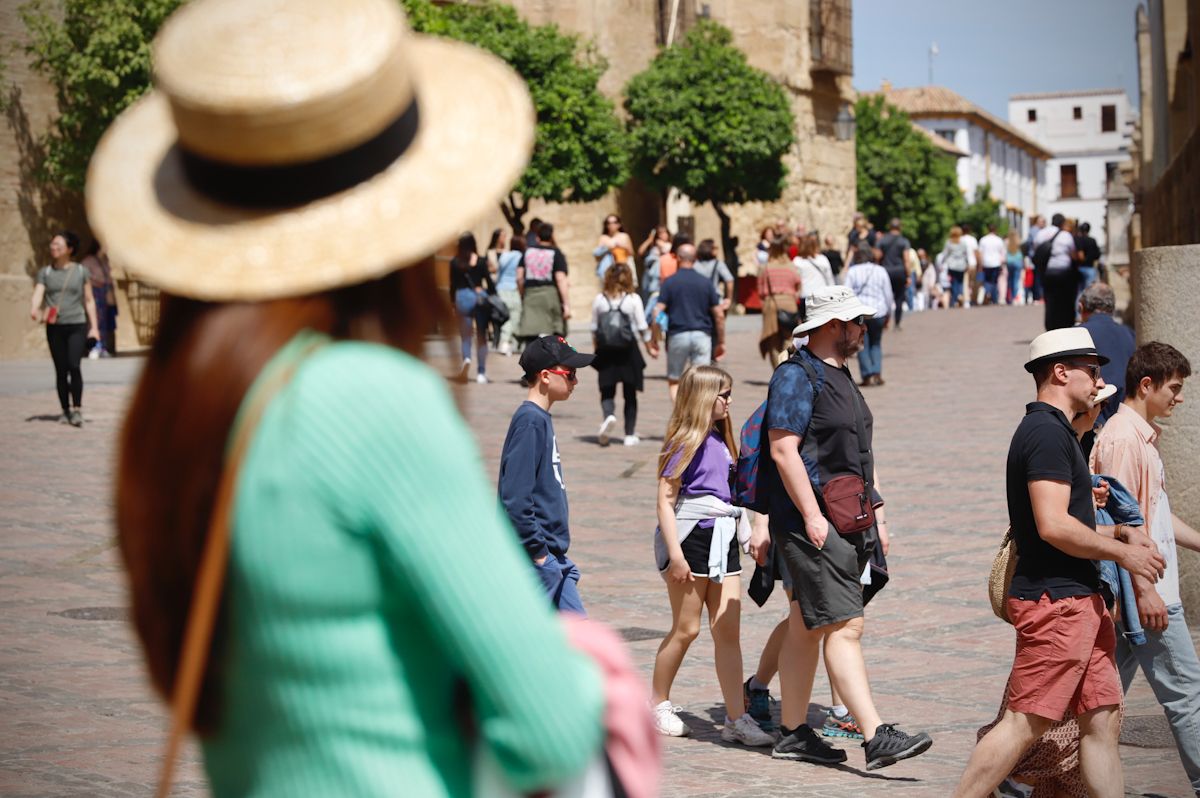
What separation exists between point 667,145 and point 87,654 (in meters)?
34.4

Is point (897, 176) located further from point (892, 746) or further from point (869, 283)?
point (892, 746)

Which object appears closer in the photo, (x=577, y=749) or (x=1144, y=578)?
(x=577, y=749)

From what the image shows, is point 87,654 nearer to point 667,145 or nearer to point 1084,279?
point 1084,279

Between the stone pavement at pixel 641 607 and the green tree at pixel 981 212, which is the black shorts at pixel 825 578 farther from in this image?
the green tree at pixel 981 212

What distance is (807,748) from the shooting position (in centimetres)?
730

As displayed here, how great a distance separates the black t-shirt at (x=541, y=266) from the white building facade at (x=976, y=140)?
8590 centimetres

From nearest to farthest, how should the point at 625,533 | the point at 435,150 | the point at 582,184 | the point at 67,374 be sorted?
1. the point at 435,150
2. the point at 625,533
3. the point at 67,374
4. the point at 582,184

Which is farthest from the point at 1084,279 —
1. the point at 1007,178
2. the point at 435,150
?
the point at 1007,178

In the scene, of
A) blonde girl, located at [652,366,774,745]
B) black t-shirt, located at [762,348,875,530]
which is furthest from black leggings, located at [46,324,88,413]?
black t-shirt, located at [762,348,875,530]

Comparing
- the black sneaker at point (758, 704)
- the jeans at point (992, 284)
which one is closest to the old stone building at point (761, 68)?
the jeans at point (992, 284)

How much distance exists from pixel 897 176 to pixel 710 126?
37835 millimetres

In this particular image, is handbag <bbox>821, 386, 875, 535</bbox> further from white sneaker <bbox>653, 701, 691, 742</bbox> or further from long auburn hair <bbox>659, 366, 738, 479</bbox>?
white sneaker <bbox>653, 701, 691, 742</bbox>

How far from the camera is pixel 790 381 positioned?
287 inches

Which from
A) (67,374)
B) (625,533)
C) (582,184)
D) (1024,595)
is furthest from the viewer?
(582,184)
